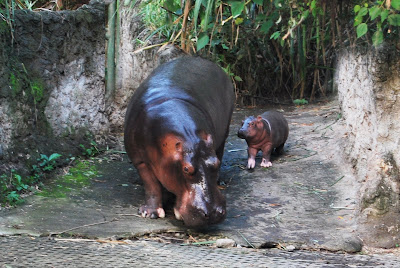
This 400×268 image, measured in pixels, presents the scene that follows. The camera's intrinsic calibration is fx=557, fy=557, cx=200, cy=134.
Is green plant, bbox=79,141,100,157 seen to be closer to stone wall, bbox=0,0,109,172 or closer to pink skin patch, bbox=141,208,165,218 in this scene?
stone wall, bbox=0,0,109,172

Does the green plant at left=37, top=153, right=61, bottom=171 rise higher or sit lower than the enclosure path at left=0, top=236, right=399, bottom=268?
higher

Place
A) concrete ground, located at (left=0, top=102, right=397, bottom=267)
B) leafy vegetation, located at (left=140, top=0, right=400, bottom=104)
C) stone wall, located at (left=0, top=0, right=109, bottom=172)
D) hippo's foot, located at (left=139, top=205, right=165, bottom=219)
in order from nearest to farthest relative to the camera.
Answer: concrete ground, located at (left=0, top=102, right=397, bottom=267) → hippo's foot, located at (left=139, top=205, right=165, bottom=219) → stone wall, located at (left=0, top=0, right=109, bottom=172) → leafy vegetation, located at (left=140, top=0, right=400, bottom=104)

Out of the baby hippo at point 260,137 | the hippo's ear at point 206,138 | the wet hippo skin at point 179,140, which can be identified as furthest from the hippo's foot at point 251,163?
the hippo's ear at point 206,138

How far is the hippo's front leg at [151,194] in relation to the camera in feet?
13.9

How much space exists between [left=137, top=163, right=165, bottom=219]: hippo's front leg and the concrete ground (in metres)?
0.08

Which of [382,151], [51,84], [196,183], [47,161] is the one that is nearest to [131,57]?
[51,84]

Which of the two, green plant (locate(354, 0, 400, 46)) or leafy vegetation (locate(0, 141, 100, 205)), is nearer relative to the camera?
green plant (locate(354, 0, 400, 46))

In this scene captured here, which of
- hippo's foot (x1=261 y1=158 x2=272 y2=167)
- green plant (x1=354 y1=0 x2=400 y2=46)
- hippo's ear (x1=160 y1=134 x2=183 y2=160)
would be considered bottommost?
hippo's foot (x1=261 y1=158 x2=272 y2=167)

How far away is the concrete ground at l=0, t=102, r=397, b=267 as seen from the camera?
3.84 m

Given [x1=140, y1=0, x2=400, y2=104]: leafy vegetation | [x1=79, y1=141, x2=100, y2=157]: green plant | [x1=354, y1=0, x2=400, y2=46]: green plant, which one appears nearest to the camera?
[x1=354, y1=0, x2=400, y2=46]: green plant

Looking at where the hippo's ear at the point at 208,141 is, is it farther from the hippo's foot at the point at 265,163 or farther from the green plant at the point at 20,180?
the hippo's foot at the point at 265,163

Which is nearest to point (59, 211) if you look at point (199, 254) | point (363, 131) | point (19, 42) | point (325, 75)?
point (199, 254)

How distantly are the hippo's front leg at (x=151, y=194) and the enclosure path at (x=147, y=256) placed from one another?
54 centimetres

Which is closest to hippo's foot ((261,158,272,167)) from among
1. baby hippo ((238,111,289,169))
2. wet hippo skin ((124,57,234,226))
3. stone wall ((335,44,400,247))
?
baby hippo ((238,111,289,169))
